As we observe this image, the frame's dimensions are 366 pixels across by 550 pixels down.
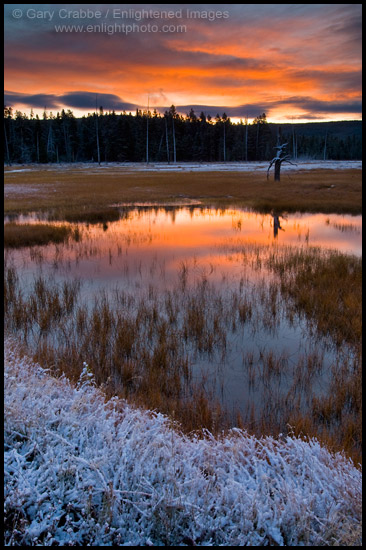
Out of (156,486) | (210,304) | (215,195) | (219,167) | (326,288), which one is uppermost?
(219,167)

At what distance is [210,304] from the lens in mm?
9609

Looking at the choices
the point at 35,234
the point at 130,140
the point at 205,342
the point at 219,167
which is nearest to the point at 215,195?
the point at 35,234

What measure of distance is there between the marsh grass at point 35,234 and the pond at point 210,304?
Result: 770 mm

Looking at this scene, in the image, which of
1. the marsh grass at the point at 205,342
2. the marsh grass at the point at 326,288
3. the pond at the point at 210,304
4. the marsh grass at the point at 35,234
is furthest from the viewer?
the marsh grass at the point at 35,234

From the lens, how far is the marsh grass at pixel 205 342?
17.9 ft

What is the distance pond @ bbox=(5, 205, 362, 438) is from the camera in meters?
6.32

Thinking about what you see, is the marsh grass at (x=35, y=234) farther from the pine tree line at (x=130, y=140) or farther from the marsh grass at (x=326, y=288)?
the pine tree line at (x=130, y=140)

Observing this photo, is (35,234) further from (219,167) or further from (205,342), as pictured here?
(219,167)

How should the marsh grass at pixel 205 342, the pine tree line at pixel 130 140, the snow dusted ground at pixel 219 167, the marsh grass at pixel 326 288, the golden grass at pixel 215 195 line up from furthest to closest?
the pine tree line at pixel 130 140
the snow dusted ground at pixel 219 167
the golden grass at pixel 215 195
the marsh grass at pixel 326 288
the marsh grass at pixel 205 342

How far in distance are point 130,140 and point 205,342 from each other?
317ft

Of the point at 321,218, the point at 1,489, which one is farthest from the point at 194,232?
the point at 1,489

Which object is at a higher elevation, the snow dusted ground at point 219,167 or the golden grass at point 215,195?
the snow dusted ground at point 219,167

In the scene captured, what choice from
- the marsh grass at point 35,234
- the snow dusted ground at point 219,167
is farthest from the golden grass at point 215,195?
the snow dusted ground at point 219,167

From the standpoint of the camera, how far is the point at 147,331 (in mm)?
8164
